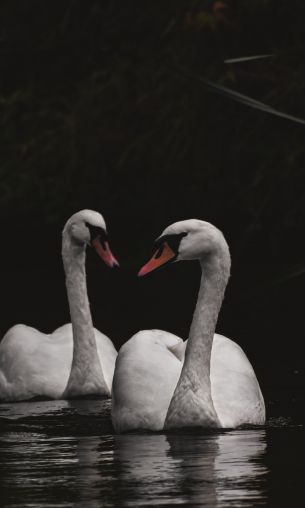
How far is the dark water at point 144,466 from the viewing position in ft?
27.2

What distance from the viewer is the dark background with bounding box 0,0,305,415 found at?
66.2ft

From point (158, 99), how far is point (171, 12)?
1.77 meters

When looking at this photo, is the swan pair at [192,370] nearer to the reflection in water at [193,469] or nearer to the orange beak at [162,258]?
the orange beak at [162,258]

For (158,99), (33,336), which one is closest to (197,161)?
(158,99)

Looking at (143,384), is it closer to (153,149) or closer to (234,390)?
(234,390)

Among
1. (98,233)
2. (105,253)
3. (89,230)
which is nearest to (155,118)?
(89,230)

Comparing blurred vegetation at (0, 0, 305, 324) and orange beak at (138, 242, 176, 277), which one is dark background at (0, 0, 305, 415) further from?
orange beak at (138, 242, 176, 277)

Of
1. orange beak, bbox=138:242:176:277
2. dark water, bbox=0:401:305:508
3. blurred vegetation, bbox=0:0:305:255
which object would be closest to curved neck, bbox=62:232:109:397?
dark water, bbox=0:401:305:508

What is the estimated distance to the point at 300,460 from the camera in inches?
371

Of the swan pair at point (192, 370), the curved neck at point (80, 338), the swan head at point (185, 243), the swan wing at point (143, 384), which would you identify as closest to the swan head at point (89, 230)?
the curved neck at point (80, 338)

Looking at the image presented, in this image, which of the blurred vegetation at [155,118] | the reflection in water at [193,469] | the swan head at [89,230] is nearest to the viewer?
the reflection in water at [193,469]

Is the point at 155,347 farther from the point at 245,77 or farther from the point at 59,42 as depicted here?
the point at 59,42

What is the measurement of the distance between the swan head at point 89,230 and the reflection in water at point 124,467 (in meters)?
1.84

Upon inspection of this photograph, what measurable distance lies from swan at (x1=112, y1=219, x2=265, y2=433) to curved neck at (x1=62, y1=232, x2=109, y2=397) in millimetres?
1629
